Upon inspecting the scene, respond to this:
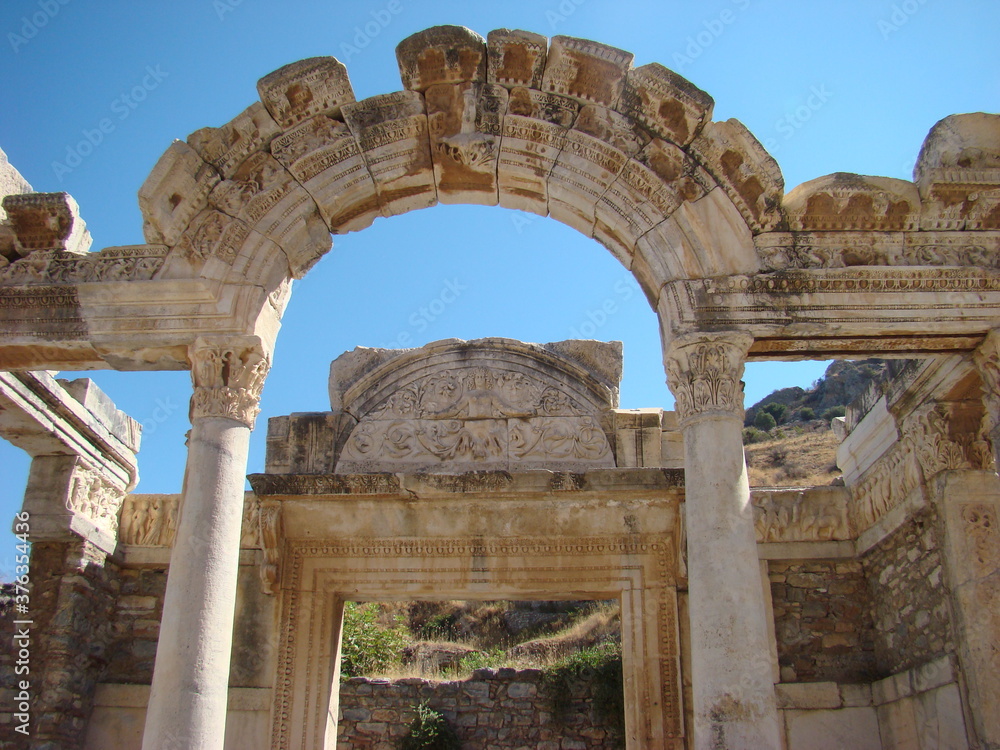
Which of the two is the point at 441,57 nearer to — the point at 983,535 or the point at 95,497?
the point at 95,497

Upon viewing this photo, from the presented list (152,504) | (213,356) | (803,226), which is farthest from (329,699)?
(803,226)

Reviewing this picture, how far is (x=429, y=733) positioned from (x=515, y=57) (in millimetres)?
8891

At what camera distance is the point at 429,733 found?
11.6m

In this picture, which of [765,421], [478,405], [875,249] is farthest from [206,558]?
[765,421]

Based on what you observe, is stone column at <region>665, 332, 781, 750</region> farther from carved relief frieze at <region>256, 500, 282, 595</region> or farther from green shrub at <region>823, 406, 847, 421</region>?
green shrub at <region>823, 406, 847, 421</region>

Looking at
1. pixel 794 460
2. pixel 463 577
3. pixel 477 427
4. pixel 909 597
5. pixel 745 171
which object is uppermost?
pixel 794 460

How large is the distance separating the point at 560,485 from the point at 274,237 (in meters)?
3.40

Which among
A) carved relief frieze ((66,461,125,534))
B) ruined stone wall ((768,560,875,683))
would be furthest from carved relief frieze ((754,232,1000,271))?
carved relief frieze ((66,461,125,534))

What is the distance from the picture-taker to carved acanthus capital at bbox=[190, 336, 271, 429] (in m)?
5.82

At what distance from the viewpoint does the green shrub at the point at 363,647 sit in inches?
549

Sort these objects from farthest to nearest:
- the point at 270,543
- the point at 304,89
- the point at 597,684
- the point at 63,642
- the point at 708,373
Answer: the point at 597,684, the point at 270,543, the point at 63,642, the point at 304,89, the point at 708,373

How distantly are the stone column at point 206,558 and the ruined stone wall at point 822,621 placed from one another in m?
5.17

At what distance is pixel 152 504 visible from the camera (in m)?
8.73

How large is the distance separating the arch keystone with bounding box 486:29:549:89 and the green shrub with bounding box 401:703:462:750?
28.4 feet
